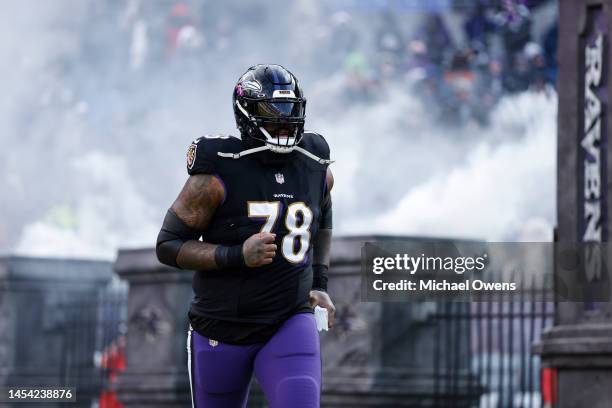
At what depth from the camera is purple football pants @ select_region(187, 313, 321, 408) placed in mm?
5578

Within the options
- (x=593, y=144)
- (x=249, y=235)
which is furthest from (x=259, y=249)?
(x=593, y=144)

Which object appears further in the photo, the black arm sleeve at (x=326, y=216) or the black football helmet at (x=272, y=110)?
the black arm sleeve at (x=326, y=216)

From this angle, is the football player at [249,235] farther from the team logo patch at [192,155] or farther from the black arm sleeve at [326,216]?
the black arm sleeve at [326,216]

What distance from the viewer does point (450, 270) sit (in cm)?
1185

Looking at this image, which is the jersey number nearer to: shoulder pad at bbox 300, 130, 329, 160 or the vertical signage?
shoulder pad at bbox 300, 130, 329, 160

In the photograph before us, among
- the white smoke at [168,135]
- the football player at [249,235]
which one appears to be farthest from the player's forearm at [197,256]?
the white smoke at [168,135]

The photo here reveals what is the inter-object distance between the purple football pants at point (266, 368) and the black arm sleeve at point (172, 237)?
400mm

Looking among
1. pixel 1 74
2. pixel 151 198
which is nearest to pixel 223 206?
pixel 151 198

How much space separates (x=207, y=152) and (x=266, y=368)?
38.6 inches

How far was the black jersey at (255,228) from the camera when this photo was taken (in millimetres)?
5789

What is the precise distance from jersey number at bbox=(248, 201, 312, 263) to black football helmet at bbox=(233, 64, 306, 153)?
0.83 ft

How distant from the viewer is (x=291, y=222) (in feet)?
19.1

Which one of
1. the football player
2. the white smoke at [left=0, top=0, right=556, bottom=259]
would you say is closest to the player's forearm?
the football player

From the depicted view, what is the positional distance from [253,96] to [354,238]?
6.19 m
